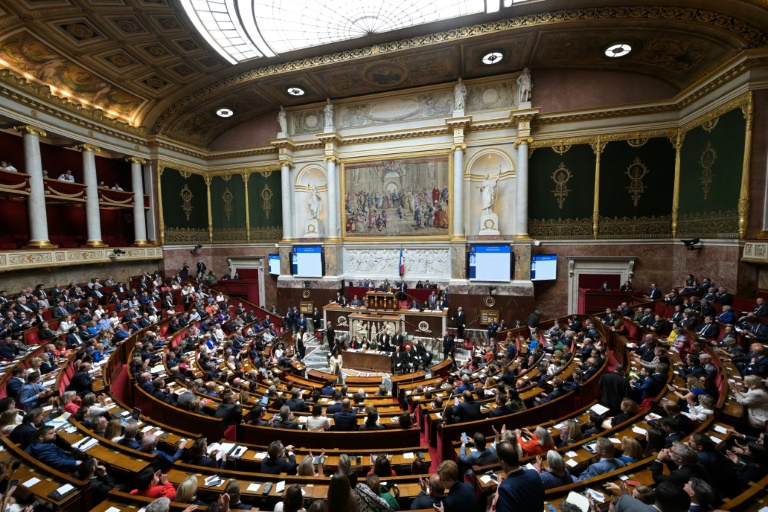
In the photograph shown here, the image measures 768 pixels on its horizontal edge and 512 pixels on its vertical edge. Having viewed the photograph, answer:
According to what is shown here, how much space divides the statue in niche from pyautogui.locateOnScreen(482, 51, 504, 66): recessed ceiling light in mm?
5165

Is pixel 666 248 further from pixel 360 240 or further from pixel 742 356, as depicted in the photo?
pixel 360 240

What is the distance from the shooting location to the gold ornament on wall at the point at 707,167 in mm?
11977

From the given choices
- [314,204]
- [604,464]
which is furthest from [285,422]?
[314,204]

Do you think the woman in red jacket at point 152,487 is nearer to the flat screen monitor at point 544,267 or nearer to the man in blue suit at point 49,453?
the man in blue suit at point 49,453

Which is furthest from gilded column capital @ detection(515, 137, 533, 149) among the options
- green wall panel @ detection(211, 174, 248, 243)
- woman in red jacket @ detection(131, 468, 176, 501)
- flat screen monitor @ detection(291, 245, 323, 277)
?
woman in red jacket @ detection(131, 468, 176, 501)

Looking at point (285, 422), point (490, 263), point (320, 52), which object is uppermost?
point (320, 52)

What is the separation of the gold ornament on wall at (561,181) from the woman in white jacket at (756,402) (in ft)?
41.3

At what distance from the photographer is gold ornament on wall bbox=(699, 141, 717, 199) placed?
39.3 ft

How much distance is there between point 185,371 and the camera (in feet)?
27.5

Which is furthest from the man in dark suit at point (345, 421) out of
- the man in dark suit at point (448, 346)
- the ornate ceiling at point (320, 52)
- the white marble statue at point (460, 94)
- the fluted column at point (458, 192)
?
the white marble statue at point (460, 94)

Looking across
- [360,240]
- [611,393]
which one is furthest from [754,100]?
[360,240]

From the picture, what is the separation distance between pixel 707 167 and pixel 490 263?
874cm

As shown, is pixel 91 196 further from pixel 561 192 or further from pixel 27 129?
pixel 561 192

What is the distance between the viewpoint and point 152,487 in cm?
374
